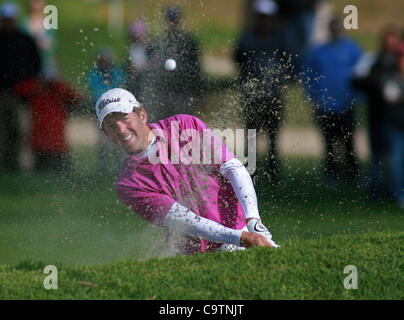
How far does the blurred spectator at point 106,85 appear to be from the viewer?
245 inches

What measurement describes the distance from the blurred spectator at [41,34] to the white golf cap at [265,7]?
2.62m

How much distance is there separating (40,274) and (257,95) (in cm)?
236

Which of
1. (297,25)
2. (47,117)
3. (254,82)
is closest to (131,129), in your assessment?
(254,82)

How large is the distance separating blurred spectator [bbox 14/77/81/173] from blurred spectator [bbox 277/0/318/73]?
7.54 ft

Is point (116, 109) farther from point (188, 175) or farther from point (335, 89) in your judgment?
point (335, 89)

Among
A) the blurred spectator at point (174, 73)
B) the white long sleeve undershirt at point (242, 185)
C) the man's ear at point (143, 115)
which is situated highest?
the blurred spectator at point (174, 73)

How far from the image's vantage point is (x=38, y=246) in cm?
655

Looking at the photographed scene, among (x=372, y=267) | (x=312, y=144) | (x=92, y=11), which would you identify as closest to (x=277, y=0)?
(x=312, y=144)

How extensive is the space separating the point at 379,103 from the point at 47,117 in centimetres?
376

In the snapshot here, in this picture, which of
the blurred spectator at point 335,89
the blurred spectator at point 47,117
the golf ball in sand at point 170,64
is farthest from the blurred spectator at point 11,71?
the golf ball in sand at point 170,64

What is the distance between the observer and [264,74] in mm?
6738

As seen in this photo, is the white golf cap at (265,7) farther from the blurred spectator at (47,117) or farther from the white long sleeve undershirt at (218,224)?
the white long sleeve undershirt at (218,224)

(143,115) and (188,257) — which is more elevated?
(143,115)

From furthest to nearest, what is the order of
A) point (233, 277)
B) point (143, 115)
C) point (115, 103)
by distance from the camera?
1. point (143, 115)
2. point (115, 103)
3. point (233, 277)
